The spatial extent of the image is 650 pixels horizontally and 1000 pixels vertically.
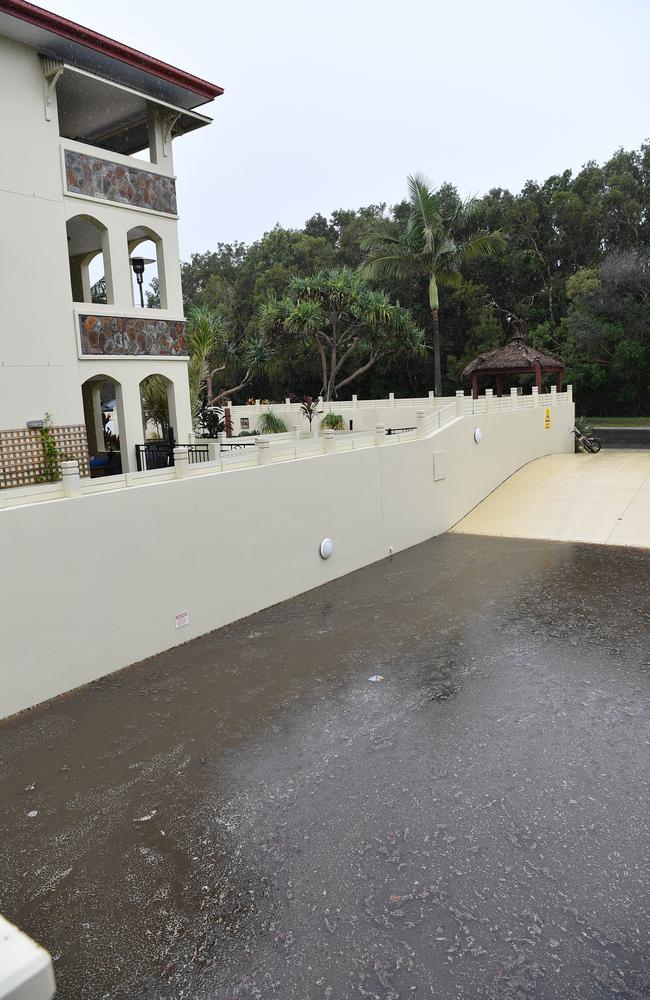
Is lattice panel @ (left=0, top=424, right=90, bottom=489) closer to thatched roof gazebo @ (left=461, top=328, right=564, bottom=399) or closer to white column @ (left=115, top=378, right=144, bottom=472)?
white column @ (left=115, top=378, right=144, bottom=472)

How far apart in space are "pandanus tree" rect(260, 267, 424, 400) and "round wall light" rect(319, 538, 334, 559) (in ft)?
61.2

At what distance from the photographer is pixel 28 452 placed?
11.4 m

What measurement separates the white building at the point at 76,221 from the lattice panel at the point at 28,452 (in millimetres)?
22

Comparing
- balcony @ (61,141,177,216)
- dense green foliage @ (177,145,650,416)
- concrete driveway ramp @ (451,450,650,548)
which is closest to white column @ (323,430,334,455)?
concrete driveway ramp @ (451,450,650,548)

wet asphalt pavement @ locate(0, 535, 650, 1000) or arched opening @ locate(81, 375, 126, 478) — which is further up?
arched opening @ locate(81, 375, 126, 478)

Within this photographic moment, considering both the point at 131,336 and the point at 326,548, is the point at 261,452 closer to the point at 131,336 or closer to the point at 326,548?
the point at 326,548

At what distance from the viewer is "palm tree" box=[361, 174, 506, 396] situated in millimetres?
25578

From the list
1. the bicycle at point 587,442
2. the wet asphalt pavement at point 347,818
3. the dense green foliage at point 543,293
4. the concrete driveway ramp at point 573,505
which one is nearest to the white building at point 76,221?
the wet asphalt pavement at point 347,818

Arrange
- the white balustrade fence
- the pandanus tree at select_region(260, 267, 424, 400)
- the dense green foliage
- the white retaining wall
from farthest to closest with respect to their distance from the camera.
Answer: the dense green foliage → the pandanus tree at select_region(260, 267, 424, 400) → the white retaining wall → the white balustrade fence

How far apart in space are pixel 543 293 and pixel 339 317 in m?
14.6

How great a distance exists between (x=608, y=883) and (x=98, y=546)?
702 cm

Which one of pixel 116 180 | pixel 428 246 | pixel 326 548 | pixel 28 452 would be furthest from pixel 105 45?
pixel 428 246

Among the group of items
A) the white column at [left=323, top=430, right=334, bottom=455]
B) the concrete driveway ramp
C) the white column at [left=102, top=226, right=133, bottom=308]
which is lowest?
the concrete driveway ramp

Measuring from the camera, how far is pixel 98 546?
360 inches
